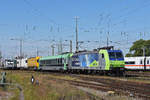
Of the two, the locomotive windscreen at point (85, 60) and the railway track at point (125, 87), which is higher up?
the locomotive windscreen at point (85, 60)

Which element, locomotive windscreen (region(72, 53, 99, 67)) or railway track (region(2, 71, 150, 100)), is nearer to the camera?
A: railway track (region(2, 71, 150, 100))

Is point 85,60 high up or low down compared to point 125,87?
up

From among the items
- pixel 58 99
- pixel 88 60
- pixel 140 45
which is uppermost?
pixel 140 45

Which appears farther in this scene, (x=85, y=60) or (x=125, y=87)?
(x=85, y=60)

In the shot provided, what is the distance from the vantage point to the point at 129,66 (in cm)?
4809

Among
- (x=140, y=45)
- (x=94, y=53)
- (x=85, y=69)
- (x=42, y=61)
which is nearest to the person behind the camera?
(x=94, y=53)

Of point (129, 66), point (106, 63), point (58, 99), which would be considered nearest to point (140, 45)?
point (129, 66)

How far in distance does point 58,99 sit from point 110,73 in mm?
16384

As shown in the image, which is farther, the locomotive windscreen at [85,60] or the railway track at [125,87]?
the locomotive windscreen at [85,60]

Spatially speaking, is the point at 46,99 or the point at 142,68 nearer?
the point at 46,99

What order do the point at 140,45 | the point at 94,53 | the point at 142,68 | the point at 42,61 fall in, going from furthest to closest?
the point at 140,45
the point at 42,61
the point at 142,68
the point at 94,53

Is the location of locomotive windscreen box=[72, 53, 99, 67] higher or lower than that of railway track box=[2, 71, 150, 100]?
higher

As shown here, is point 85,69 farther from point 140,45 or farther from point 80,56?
point 140,45

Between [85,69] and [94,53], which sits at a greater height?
[94,53]
